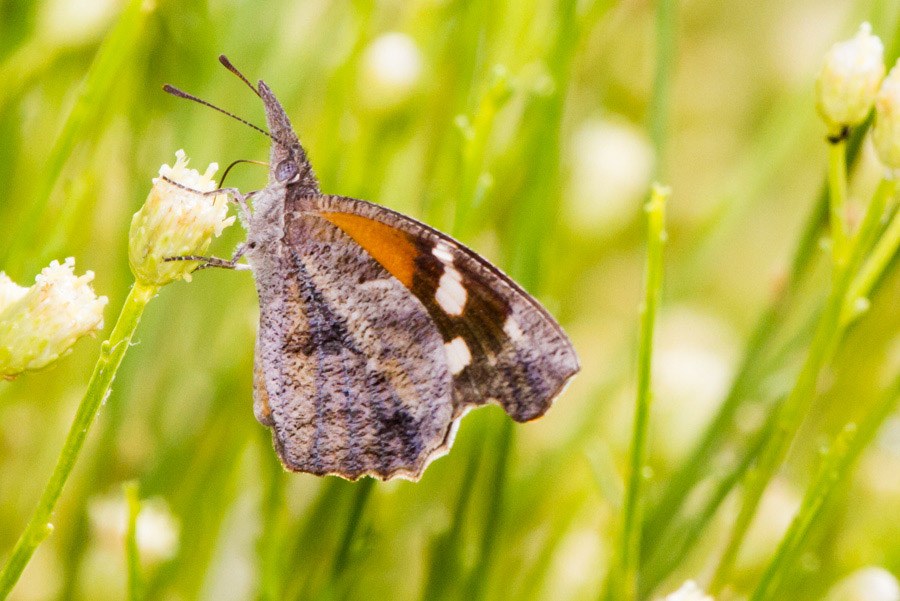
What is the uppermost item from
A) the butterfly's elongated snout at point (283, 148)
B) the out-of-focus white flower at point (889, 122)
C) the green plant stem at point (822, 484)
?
the butterfly's elongated snout at point (283, 148)

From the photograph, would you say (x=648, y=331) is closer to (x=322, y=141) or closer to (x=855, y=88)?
(x=855, y=88)

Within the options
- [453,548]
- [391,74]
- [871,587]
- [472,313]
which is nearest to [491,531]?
[453,548]

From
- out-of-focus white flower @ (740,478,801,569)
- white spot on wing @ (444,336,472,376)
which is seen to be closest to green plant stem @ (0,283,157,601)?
white spot on wing @ (444,336,472,376)

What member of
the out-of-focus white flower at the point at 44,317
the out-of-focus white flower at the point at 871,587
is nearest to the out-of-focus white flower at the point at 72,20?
the out-of-focus white flower at the point at 44,317

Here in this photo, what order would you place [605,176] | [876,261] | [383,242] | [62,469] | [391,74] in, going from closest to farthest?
[62,469], [876,261], [383,242], [391,74], [605,176]

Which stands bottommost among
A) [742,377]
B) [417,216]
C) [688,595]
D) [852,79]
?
[688,595]

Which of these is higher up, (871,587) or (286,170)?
(286,170)

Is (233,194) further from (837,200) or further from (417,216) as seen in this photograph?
(837,200)

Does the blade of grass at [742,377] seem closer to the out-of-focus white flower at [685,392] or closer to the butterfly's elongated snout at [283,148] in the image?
the out-of-focus white flower at [685,392]

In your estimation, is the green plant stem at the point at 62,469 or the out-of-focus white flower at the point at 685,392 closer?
the green plant stem at the point at 62,469
